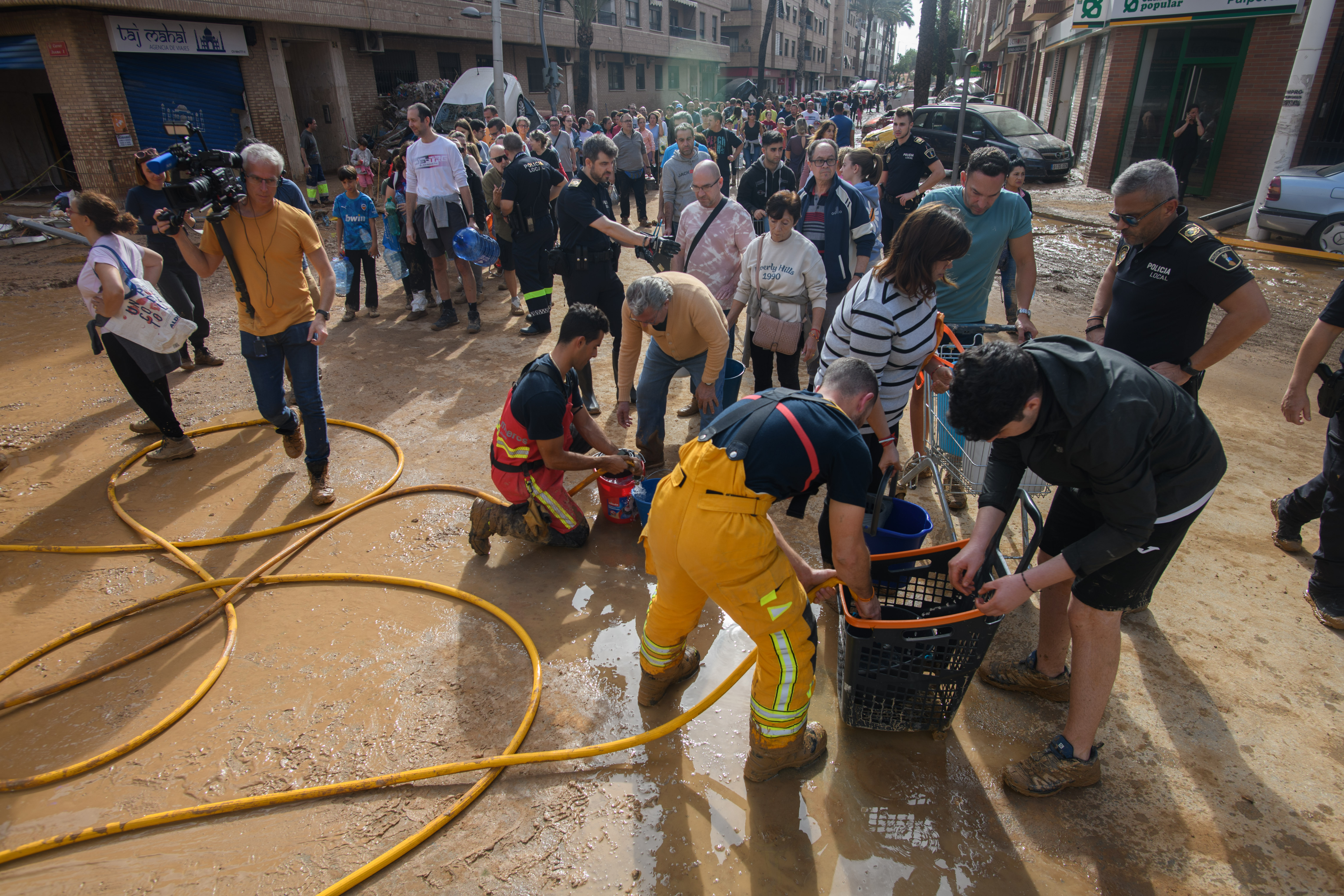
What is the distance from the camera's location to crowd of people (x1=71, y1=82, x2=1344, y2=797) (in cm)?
243

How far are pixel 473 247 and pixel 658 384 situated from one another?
4.03 meters

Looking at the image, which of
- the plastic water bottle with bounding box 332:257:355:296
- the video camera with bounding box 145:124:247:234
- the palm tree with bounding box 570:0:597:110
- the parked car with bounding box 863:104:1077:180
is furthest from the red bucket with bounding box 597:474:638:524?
the palm tree with bounding box 570:0:597:110

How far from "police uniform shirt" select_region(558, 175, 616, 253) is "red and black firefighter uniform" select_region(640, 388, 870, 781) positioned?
3728 millimetres

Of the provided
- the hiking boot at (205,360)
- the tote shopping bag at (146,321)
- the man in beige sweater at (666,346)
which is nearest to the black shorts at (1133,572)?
the man in beige sweater at (666,346)

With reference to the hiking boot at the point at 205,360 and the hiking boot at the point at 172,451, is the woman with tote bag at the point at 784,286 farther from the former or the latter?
the hiking boot at the point at 205,360

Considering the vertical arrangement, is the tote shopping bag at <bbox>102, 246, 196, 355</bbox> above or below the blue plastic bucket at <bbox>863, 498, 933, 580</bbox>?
above

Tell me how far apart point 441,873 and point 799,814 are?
1344 mm

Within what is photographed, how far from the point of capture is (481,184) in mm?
8742

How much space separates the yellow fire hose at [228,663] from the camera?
2613mm

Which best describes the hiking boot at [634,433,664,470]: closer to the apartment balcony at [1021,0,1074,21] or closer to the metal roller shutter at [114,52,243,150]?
the metal roller shutter at [114,52,243,150]

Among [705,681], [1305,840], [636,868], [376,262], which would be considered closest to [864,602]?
[705,681]

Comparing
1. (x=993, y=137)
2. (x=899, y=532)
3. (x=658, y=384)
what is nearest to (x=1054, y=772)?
(x=899, y=532)

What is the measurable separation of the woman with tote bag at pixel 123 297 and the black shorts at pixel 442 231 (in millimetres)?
2832

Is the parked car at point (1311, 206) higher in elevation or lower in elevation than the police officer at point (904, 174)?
lower
